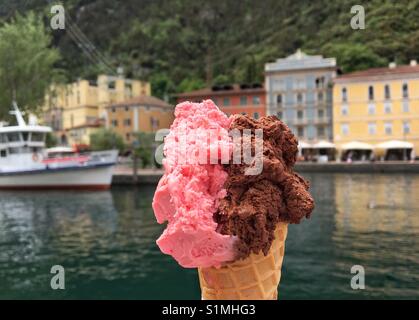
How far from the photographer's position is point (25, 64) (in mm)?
37125

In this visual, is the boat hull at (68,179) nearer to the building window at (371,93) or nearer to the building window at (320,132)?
the building window at (320,132)

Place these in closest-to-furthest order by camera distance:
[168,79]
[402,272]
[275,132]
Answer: [275,132]
[402,272]
[168,79]

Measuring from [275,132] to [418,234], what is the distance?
10.9 metres

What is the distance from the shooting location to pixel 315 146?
156ft

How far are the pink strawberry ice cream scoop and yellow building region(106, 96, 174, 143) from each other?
56.9 meters

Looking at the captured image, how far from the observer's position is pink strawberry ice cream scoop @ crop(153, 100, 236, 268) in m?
2.14

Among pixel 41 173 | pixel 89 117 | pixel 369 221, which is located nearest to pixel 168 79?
pixel 89 117

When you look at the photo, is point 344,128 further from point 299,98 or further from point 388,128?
point 299,98

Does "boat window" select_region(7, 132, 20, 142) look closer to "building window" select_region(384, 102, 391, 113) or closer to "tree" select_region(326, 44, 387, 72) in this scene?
"building window" select_region(384, 102, 391, 113)

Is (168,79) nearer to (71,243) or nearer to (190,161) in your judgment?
(71,243)

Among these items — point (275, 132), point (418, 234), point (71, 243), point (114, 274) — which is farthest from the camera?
point (71, 243)

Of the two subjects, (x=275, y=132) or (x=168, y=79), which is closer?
(x=275, y=132)

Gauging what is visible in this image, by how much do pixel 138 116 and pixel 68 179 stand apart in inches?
1046
